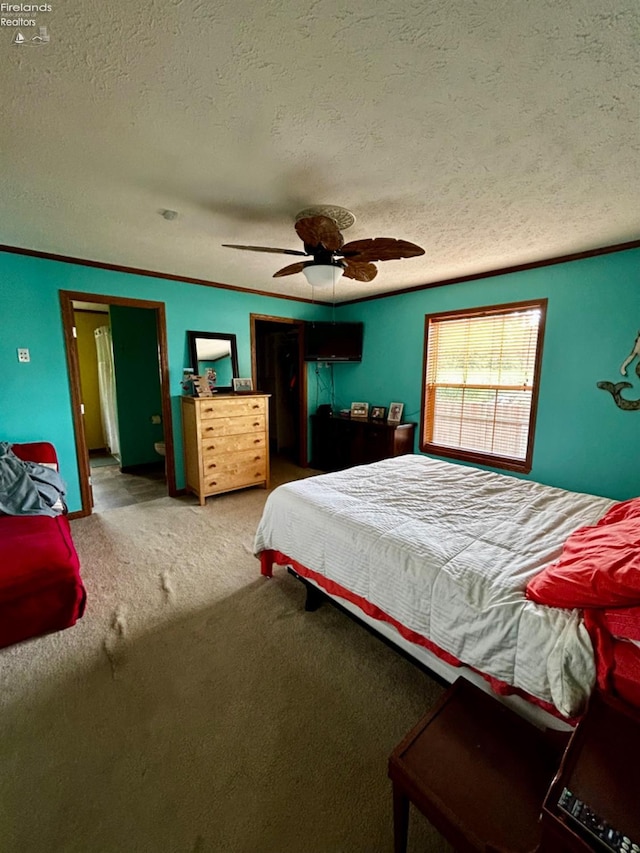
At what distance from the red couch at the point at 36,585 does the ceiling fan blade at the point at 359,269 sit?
8.15 ft

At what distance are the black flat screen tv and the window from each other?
1067mm

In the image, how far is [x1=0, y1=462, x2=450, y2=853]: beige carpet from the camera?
1093 millimetres

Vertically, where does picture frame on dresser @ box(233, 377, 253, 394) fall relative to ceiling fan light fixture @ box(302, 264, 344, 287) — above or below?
below

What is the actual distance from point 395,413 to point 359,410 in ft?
1.83

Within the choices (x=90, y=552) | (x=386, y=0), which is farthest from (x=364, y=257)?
(x=90, y=552)

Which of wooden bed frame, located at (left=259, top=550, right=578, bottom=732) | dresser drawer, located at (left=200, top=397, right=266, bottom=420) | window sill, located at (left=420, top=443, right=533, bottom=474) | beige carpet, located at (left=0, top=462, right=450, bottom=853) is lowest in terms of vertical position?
beige carpet, located at (left=0, top=462, right=450, bottom=853)

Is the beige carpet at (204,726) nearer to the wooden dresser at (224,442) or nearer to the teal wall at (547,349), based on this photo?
the wooden dresser at (224,442)

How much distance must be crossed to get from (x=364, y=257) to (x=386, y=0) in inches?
49.3

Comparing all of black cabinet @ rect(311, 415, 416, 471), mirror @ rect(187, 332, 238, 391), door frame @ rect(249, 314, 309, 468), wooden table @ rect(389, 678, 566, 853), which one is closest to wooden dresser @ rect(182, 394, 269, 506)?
mirror @ rect(187, 332, 238, 391)

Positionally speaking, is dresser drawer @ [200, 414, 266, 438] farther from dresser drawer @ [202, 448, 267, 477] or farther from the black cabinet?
the black cabinet

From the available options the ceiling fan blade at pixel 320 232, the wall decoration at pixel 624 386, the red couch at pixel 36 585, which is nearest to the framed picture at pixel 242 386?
the ceiling fan blade at pixel 320 232

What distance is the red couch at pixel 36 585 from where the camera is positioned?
1.74 meters

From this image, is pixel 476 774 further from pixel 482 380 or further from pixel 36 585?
pixel 482 380

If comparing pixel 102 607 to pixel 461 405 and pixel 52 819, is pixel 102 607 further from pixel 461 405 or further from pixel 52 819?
pixel 461 405
